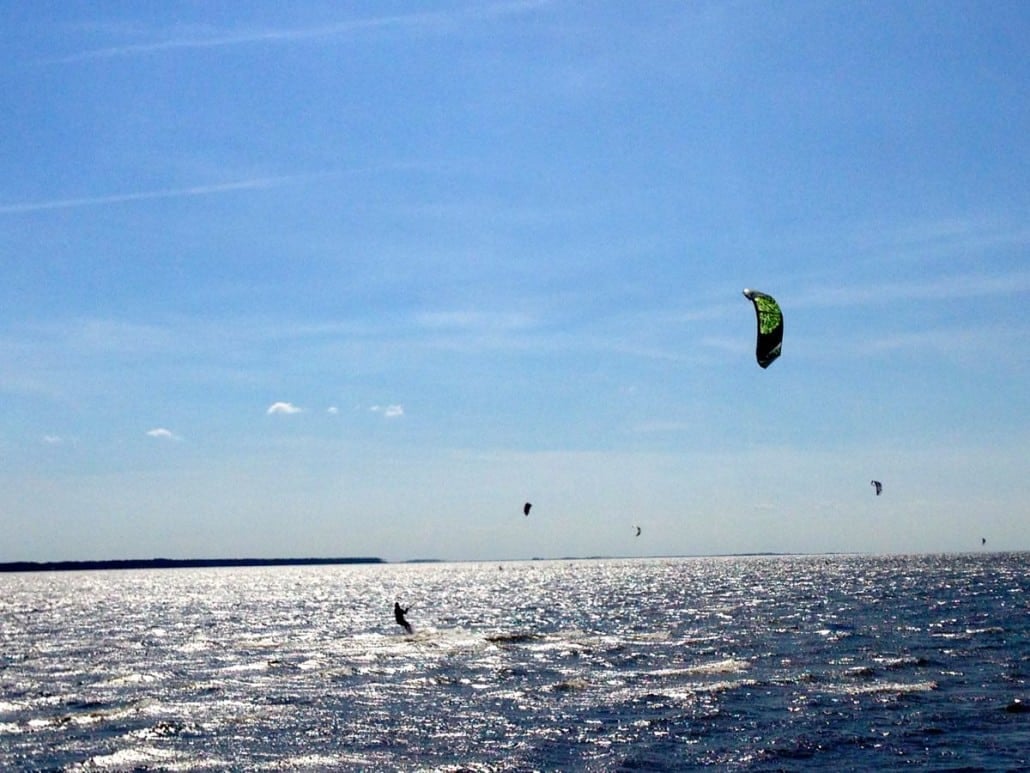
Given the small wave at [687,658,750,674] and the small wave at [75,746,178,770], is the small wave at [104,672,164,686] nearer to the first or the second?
the small wave at [75,746,178,770]

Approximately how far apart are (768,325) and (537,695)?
12.9m

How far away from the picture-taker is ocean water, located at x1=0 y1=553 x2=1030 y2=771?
971 inches

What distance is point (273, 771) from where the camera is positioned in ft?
77.9

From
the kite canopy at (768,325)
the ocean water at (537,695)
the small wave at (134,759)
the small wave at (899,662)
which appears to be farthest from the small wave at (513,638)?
the kite canopy at (768,325)

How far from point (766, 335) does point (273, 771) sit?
14539 millimetres

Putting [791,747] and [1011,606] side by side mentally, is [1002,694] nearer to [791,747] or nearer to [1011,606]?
[791,747]

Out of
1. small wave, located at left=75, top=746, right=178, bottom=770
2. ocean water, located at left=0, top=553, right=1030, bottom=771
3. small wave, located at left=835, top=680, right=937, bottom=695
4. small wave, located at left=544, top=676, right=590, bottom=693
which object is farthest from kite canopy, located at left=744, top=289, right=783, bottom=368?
small wave, located at left=75, top=746, right=178, bottom=770

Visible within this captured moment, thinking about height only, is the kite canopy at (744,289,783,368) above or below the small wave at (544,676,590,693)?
above

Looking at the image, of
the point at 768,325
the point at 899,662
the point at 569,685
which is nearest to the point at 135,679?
the point at 569,685

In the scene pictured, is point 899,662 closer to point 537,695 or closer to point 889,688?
point 889,688

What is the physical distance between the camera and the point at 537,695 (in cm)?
3275

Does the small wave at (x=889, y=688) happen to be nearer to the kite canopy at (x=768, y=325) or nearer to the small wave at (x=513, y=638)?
the kite canopy at (x=768, y=325)

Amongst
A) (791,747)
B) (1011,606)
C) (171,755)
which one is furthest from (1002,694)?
(1011,606)

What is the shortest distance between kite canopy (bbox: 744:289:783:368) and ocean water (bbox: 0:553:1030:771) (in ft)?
28.6
